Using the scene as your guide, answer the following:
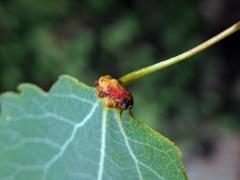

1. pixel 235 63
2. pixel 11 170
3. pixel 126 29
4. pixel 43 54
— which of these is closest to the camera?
pixel 11 170

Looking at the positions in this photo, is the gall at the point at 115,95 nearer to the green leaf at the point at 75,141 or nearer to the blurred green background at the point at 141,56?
the green leaf at the point at 75,141

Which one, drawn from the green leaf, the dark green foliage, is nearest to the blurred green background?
the dark green foliage

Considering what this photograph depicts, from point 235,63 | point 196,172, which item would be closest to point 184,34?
point 235,63

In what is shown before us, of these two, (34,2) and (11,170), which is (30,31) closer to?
(34,2)

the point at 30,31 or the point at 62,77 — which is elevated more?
the point at 30,31

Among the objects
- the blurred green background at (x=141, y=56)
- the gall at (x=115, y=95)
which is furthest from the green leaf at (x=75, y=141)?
the blurred green background at (x=141, y=56)

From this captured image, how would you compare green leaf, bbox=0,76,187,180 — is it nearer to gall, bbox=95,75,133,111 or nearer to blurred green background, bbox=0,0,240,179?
gall, bbox=95,75,133,111
